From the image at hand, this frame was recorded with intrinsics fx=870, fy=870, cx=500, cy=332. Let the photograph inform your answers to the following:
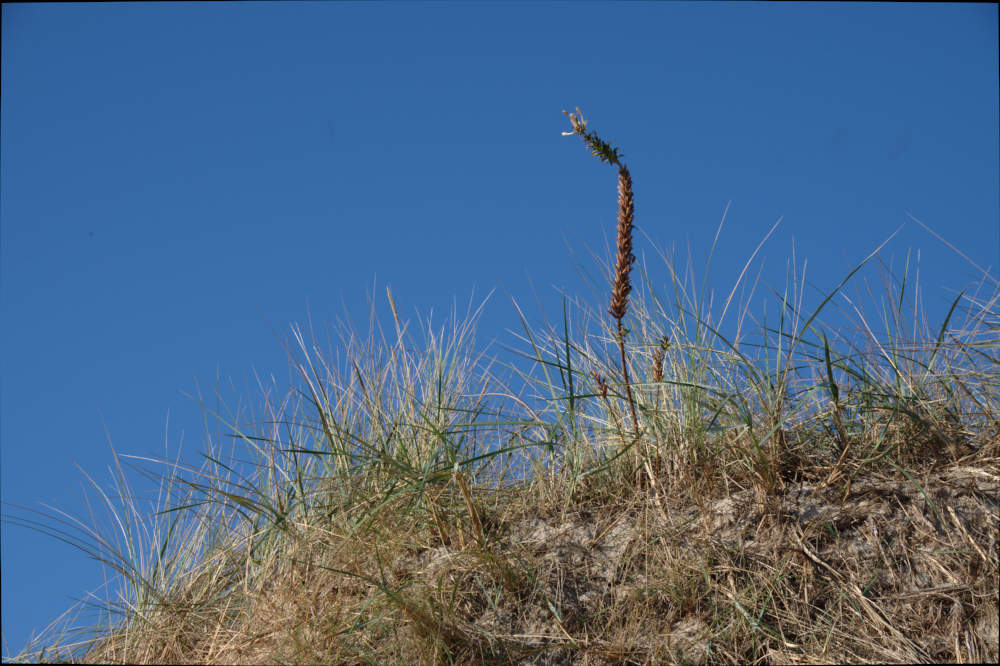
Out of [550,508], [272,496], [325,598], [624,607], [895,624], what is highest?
[272,496]

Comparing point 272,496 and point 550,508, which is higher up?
point 272,496

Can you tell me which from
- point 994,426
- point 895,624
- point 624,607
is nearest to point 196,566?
point 624,607

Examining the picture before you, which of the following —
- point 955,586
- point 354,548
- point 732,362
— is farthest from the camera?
point 732,362

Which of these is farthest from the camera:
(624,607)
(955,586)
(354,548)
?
(354,548)

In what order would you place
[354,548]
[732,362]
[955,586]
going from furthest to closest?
[732,362], [354,548], [955,586]

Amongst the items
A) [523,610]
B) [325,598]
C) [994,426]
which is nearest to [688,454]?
[523,610]

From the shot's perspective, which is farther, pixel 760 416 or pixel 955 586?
pixel 760 416

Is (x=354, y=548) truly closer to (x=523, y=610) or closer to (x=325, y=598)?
(x=325, y=598)

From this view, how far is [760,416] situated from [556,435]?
832mm

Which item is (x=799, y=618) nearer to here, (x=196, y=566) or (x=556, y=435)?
(x=556, y=435)

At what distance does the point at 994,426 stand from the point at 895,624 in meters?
1.03

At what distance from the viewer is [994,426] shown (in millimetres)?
3420

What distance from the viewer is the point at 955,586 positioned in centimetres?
288

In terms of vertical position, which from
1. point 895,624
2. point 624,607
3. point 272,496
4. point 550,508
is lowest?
point 895,624
